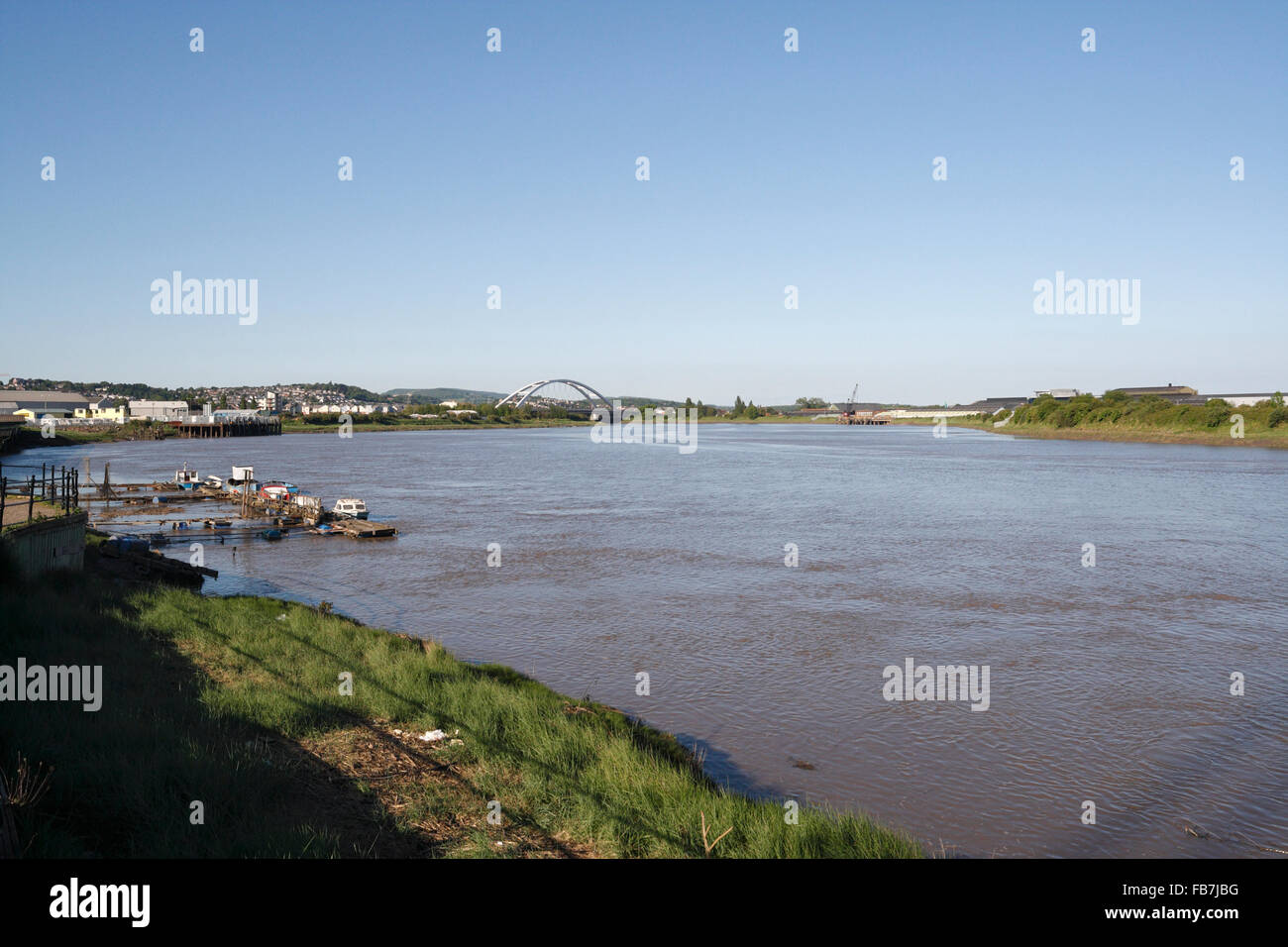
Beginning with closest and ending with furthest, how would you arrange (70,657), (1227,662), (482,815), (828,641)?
(482,815), (70,657), (1227,662), (828,641)

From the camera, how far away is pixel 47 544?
58.2ft

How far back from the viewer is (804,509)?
43250 mm

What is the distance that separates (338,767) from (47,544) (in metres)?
12.7

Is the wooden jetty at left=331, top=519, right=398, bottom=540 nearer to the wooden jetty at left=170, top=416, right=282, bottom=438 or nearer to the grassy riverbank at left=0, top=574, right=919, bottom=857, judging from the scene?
the grassy riverbank at left=0, top=574, right=919, bottom=857

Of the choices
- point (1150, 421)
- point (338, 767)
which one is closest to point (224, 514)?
point (338, 767)

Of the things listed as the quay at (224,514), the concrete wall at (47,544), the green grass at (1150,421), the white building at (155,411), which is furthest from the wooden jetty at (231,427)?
the concrete wall at (47,544)

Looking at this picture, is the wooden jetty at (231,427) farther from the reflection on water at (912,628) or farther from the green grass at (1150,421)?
the green grass at (1150,421)

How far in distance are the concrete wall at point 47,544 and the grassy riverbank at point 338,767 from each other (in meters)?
2.62

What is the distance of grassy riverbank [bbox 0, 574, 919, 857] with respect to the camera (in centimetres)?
718

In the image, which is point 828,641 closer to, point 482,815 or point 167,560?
point 482,815

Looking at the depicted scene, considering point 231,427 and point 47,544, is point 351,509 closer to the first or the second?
point 47,544
